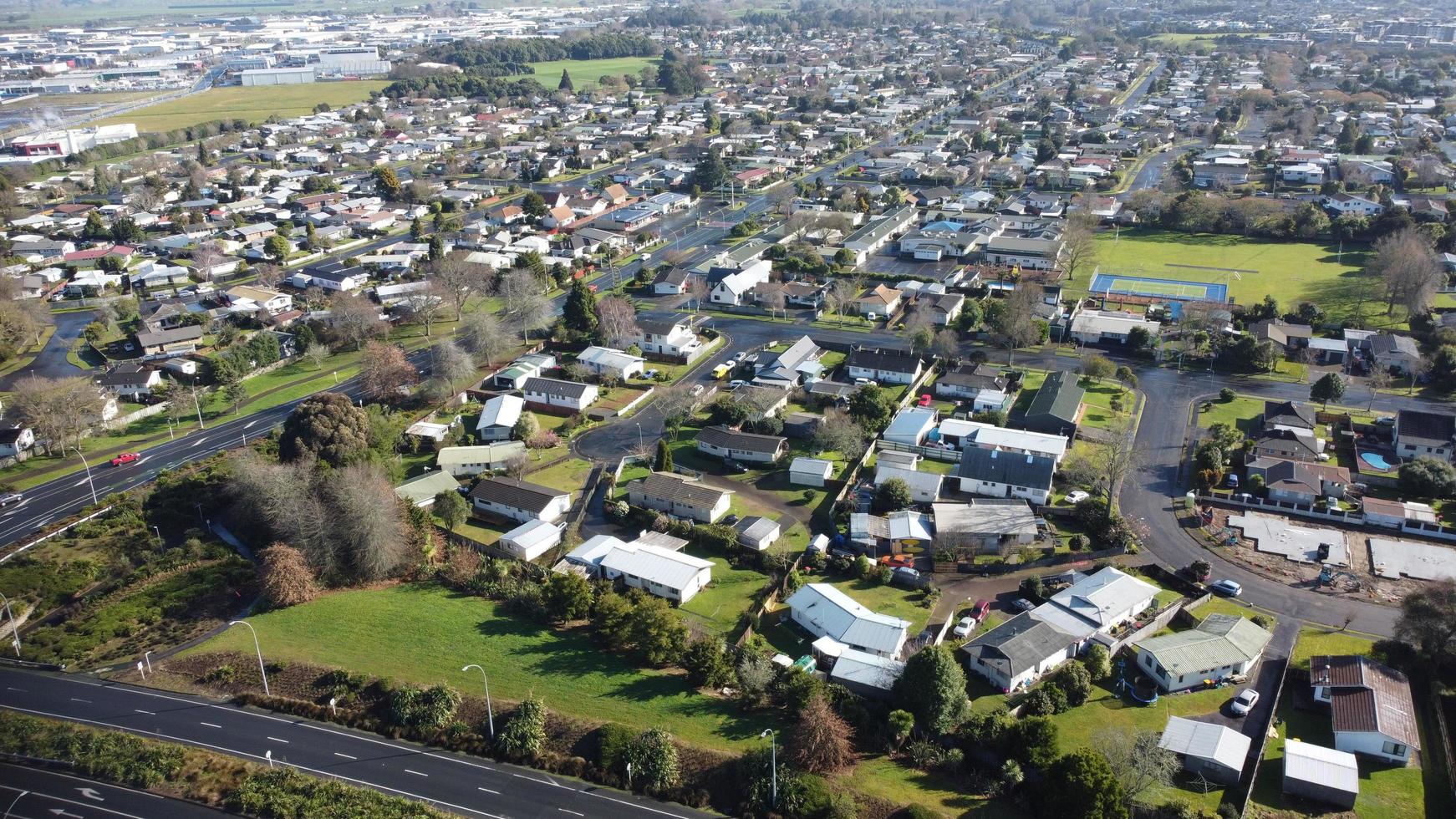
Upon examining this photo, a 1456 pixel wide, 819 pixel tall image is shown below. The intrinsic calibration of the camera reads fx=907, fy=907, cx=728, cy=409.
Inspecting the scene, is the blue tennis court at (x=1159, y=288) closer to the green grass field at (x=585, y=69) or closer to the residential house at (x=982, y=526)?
the residential house at (x=982, y=526)

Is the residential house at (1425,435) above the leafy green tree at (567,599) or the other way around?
above

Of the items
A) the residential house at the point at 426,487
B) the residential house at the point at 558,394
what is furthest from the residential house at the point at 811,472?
the residential house at the point at 426,487

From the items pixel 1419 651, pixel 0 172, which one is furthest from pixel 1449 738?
pixel 0 172

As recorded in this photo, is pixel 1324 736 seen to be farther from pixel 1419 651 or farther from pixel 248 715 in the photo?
pixel 248 715

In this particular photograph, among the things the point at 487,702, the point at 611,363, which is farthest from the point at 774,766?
the point at 611,363

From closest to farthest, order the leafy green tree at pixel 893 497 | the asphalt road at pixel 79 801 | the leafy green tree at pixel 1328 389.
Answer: the asphalt road at pixel 79 801 → the leafy green tree at pixel 893 497 → the leafy green tree at pixel 1328 389

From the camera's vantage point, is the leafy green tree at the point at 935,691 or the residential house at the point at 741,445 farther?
the residential house at the point at 741,445

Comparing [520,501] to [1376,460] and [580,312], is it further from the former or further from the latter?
[1376,460]
